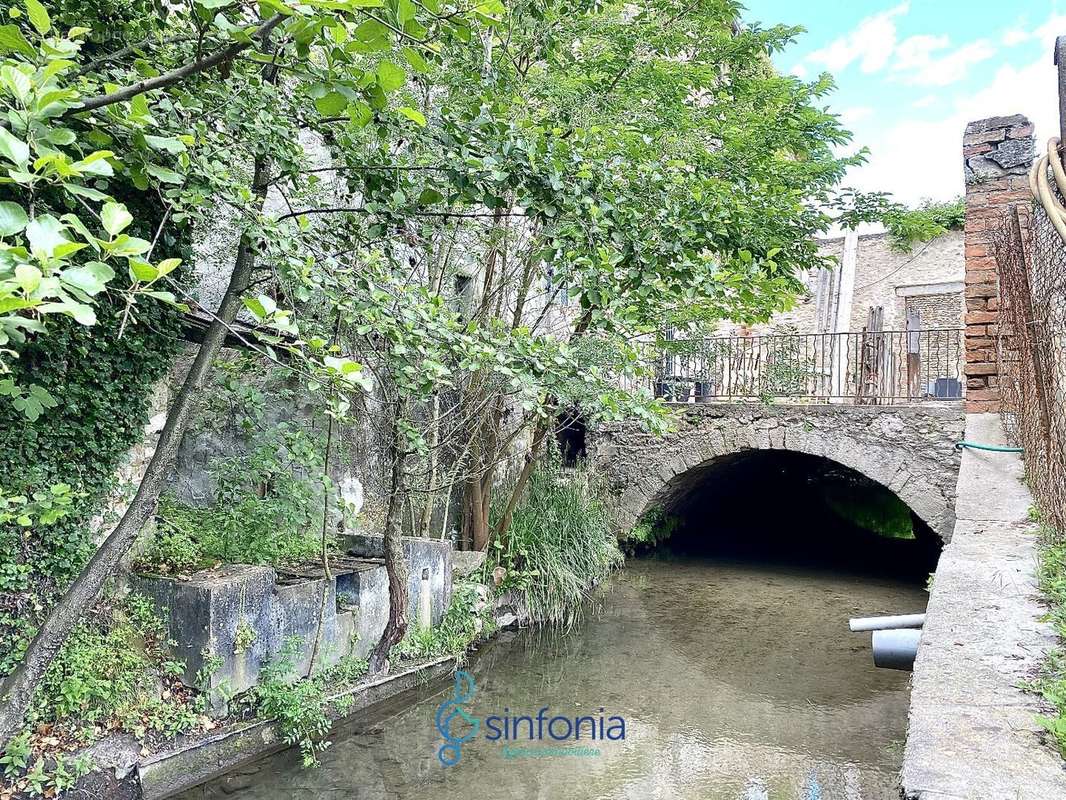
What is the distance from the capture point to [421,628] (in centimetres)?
485

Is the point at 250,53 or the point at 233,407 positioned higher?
the point at 250,53

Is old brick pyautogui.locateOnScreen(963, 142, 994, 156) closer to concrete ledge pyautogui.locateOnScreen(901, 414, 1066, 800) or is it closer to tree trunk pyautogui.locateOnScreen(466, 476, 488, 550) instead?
concrete ledge pyautogui.locateOnScreen(901, 414, 1066, 800)

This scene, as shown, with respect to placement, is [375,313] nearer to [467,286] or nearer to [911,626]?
[911,626]

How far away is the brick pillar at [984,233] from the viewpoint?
378cm

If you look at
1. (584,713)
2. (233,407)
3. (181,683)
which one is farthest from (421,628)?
(233,407)

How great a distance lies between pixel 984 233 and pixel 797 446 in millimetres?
4086

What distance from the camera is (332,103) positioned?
1.66 m

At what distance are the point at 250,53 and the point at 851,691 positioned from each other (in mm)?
5133

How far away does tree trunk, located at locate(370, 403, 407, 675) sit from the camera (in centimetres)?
439

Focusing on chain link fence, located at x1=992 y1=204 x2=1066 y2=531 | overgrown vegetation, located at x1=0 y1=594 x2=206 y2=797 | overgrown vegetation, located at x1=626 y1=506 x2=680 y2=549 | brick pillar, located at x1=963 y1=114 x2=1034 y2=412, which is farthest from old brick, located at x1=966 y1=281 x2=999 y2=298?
overgrown vegetation, located at x1=626 y1=506 x2=680 y2=549

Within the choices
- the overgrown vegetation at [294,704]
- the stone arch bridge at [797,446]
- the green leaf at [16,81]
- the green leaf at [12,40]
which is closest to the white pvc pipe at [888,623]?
the green leaf at [16,81]

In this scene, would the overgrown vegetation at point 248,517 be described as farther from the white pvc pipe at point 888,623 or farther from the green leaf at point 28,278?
the green leaf at point 28,278

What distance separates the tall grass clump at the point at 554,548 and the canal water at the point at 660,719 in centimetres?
28

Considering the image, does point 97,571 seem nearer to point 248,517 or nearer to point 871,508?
point 248,517
